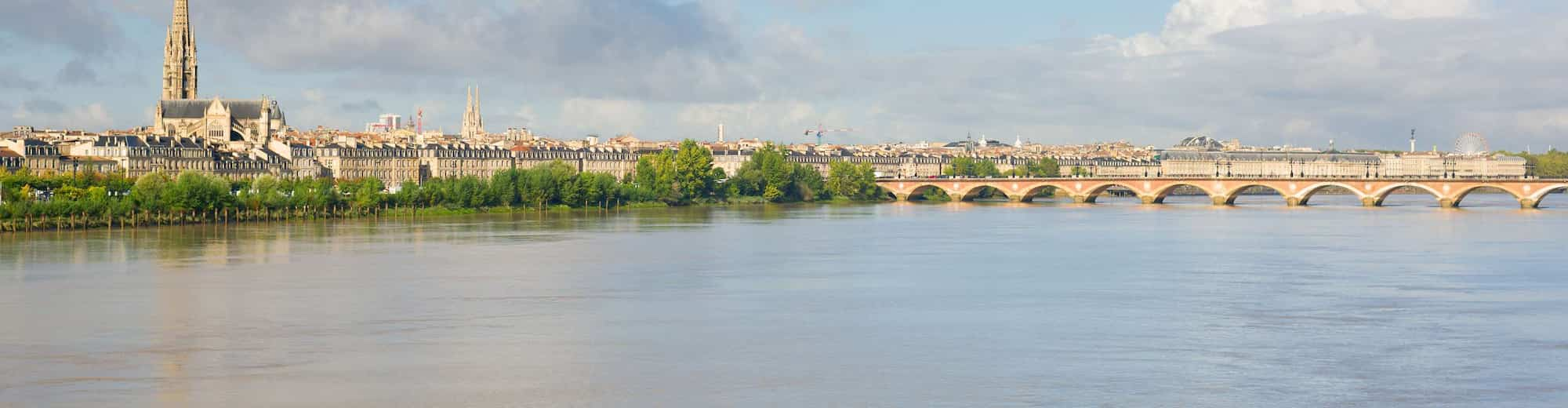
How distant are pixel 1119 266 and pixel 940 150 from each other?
126m

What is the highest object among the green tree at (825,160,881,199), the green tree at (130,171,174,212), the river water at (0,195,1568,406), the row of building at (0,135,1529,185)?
the row of building at (0,135,1529,185)

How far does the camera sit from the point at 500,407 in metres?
13.1

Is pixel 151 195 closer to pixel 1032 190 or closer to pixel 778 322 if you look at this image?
pixel 778 322

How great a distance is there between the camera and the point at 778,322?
18.8 meters

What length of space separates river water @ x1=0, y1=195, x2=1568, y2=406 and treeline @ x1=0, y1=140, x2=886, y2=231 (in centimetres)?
599

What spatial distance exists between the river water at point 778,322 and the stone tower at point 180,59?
52.3 metres

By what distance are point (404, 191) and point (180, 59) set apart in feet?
123

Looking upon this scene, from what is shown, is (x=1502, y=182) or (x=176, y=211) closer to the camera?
Answer: (x=176, y=211)

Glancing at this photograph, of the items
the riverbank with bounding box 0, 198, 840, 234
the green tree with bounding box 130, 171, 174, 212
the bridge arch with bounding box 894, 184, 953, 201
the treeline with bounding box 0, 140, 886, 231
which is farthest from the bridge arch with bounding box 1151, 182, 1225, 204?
the green tree with bounding box 130, 171, 174, 212

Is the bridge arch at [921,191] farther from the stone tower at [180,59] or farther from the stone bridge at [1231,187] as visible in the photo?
the stone tower at [180,59]

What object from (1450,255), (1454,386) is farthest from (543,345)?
(1450,255)

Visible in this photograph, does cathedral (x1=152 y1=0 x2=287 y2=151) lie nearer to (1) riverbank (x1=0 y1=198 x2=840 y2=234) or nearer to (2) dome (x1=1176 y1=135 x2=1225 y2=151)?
(1) riverbank (x1=0 y1=198 x2=840 y2=234)

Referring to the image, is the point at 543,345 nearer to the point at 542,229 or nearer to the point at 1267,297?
the point at 1267,297

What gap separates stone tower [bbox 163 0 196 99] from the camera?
85062 mm
